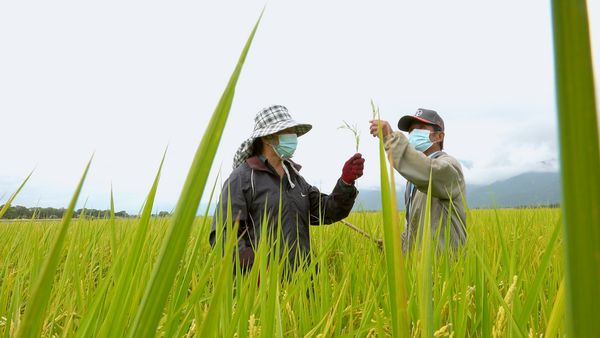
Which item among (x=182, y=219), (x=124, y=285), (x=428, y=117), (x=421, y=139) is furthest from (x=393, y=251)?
(x=428, y=117)

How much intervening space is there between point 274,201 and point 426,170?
2.86 ft

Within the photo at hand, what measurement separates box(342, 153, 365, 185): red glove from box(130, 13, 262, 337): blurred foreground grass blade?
257 cm

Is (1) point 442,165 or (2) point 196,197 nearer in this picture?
(2) point 196,197

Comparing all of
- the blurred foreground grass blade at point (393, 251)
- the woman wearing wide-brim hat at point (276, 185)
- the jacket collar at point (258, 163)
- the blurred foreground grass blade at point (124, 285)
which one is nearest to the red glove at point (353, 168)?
the woman wearing wide-brim hat at point (276, 185)

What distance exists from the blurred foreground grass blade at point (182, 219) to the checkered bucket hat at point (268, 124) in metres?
2.36

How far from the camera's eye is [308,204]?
300 centimetres

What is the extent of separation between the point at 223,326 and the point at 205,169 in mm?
608

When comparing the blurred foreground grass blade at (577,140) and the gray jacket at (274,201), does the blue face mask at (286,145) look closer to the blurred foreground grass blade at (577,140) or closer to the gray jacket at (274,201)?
the gray jacket at (274,201)

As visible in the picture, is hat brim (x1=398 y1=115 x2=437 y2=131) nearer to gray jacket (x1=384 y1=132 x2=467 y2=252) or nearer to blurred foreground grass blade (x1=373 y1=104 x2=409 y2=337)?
gray jacket (x1=384 y1=132 x2=467 y2=252)

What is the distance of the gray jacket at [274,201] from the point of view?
2.66 meters

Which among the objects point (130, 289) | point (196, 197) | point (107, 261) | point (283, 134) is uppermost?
point (283, 134)

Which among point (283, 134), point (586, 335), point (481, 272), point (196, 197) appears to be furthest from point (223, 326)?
point (283, 134)

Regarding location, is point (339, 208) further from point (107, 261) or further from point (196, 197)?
point (196, 197)

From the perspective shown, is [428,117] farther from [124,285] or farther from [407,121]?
[124,285]
